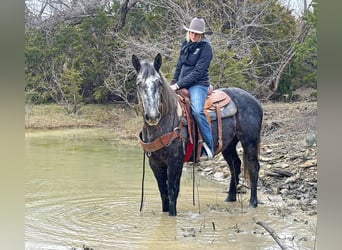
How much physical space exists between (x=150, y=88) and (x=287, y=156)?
34.6 inches

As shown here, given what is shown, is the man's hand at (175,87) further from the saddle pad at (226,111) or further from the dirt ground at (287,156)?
the dirt ground at (287,156)

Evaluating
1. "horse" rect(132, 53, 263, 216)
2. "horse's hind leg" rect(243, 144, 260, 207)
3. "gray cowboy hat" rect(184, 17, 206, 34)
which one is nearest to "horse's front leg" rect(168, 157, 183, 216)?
"horse" rect(132, 53, 263, 216)

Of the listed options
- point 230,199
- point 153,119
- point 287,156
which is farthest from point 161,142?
point 287,156

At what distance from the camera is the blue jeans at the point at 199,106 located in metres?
2.20

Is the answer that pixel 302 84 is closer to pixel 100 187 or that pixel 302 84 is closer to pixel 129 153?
pixel 129 153

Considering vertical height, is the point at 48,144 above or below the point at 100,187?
above

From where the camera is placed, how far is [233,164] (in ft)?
7.97

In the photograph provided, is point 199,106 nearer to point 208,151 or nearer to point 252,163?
point 208,151

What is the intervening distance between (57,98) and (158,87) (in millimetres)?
740

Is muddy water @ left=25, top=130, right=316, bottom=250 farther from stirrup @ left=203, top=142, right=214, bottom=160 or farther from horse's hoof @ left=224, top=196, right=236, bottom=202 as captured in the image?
stirrup @ left=203, top=142, right=214, bottom=160
